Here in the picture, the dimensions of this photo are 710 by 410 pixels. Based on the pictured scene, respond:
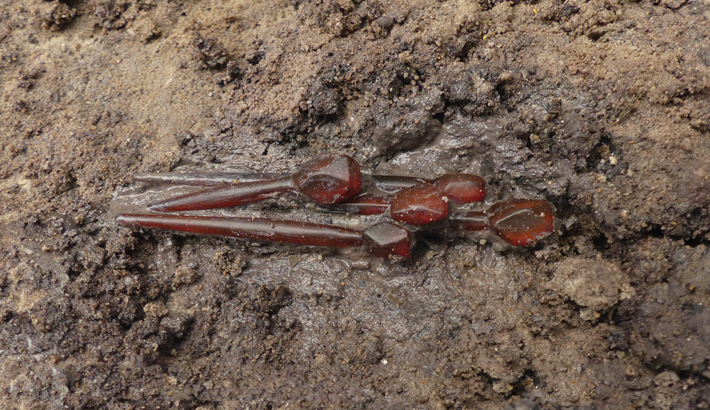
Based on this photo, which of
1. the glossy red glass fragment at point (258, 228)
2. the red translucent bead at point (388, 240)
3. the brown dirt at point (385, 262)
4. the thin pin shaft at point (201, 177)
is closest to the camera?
the brown dirt at point (385, 262)

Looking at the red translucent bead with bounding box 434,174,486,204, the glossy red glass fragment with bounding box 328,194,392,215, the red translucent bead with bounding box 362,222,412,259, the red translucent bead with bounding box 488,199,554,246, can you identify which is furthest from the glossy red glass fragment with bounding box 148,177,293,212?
the red translucent bead with bounding box 488,199,554,246

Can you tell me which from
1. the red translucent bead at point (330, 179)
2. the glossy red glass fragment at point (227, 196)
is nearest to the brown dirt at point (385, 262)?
the glossy red glass fragment at point (227, 196)

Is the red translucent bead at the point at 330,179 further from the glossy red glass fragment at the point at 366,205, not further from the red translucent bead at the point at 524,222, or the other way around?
the red translucent bead at the point at 524,222

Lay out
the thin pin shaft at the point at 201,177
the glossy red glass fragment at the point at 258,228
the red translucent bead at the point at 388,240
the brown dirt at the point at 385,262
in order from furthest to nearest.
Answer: the thin pin shaft at the point at 201,177 → the glossy red glass fragment at the point at 258,228 → the red translucent bead at the point at 388,240 → the brown dirt at the point at 385,262

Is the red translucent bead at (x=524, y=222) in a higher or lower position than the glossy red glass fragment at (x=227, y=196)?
lower

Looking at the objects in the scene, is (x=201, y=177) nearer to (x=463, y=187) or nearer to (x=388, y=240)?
(x=388, y=240)

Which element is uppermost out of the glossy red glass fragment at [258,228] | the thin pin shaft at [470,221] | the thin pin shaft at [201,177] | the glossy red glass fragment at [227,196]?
the thin pin shaft at [201,177]

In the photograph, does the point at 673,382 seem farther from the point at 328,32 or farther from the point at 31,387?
the point at 31,387
